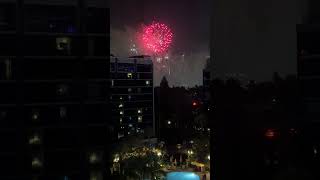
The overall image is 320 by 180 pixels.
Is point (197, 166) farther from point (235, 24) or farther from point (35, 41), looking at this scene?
point (35, 41)

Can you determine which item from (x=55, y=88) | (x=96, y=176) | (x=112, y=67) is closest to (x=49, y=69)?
(x=55, y=88)

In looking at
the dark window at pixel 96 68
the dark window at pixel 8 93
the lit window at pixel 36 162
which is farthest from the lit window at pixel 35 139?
the dark window at pixel 96 68

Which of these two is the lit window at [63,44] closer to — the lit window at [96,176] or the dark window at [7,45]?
the dark window at [7,45]

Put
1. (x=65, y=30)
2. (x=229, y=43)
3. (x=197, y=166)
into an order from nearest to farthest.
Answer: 1. (x=65, y=30)
2. (x=229, y=43)
3. (x=197, y=166)

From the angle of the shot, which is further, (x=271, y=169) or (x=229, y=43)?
(x=229, y=43)

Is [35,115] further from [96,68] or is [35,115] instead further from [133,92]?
[133,92]

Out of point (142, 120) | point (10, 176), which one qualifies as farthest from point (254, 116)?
point (142, 120)
